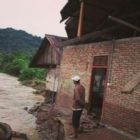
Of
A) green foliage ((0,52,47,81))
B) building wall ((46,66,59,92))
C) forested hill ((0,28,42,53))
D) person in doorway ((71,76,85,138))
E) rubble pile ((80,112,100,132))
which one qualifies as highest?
forested hill ((0,28,42,53))

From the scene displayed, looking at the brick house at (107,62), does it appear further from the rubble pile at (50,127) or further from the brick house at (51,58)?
the brick house at (51,58)

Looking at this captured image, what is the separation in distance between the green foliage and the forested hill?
46.0 metres

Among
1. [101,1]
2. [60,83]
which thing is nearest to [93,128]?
[101,1]

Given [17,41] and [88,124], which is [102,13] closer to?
[88,124]

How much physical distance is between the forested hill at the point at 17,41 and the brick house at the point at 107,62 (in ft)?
325

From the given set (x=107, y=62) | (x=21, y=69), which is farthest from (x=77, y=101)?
(x=21, y=69)

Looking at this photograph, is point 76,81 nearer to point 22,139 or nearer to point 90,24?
point 22,139

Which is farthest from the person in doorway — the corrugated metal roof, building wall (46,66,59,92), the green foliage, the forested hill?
the forested hill

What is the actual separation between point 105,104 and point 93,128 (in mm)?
1148

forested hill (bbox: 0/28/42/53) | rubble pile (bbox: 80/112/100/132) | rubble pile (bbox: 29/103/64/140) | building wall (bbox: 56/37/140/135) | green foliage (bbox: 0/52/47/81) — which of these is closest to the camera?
building wall (bbox: 56/37/140/135)

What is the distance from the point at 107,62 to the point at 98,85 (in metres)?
1.19

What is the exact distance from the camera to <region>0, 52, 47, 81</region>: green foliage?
152 feet

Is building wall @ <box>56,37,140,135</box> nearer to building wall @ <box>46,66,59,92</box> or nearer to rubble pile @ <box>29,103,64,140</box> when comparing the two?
rubble pile @ <box>29,103,64,140</box>

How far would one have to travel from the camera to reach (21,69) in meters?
55.1
